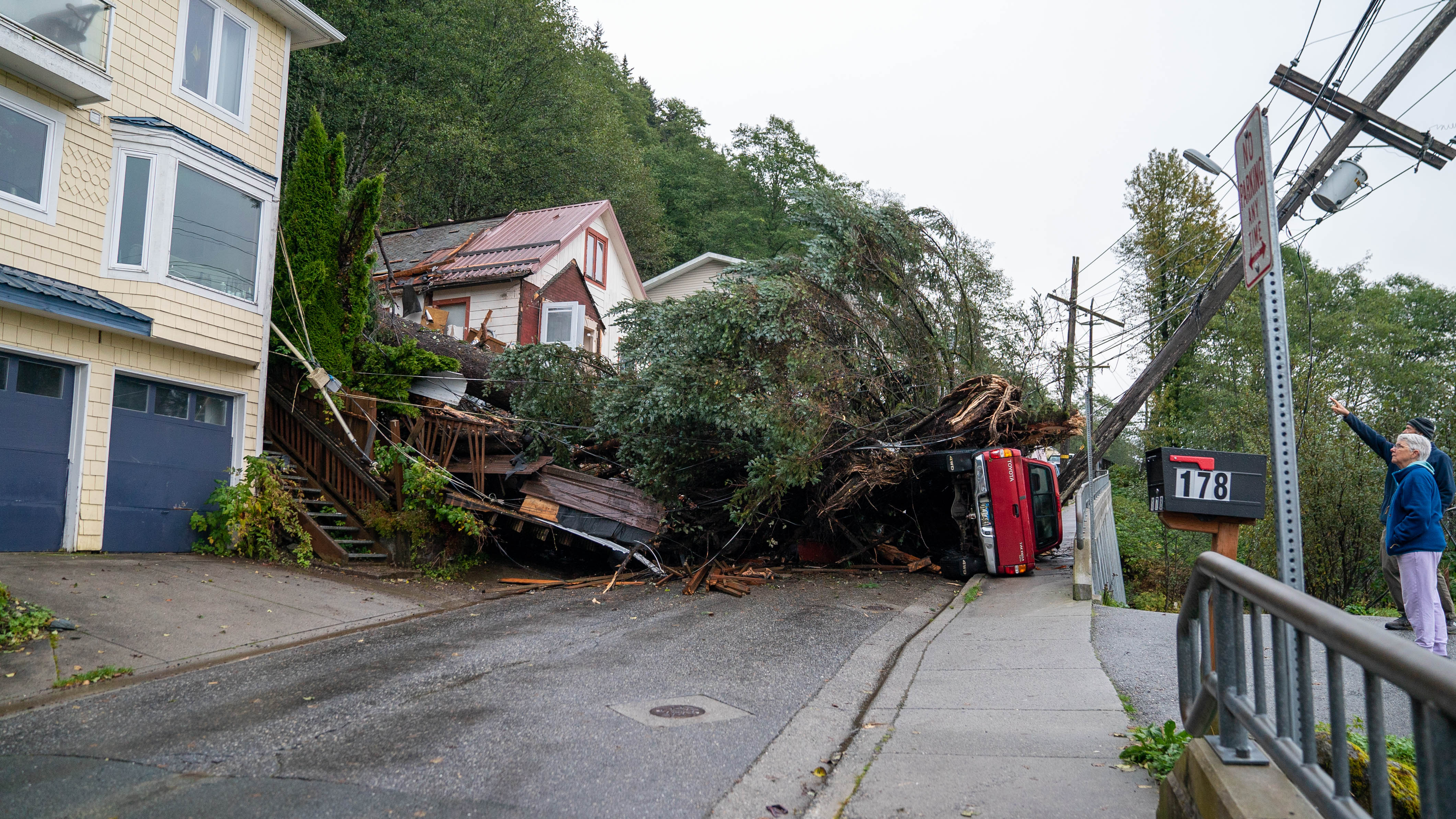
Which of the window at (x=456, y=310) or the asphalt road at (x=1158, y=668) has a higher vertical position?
the window at (x=456, y=310)

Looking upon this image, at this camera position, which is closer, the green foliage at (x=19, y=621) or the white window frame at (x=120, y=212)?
the green foliage at (x=19, y=621)

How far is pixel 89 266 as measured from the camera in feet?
35.1

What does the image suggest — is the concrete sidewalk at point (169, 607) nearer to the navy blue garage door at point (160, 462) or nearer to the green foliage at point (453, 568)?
the navy blue garage door at point (160, 462)

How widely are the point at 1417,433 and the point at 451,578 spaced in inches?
431

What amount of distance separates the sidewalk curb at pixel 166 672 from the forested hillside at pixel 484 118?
1593 cm

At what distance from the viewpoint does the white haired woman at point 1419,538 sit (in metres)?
5.99

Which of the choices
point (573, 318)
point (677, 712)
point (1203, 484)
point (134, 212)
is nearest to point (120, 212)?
point (134, 212)

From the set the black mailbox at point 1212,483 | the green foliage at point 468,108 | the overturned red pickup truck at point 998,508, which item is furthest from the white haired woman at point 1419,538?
the green foliage at point 468,108

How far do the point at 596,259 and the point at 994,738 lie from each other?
86.2ft

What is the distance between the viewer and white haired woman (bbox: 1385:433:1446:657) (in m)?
5.99

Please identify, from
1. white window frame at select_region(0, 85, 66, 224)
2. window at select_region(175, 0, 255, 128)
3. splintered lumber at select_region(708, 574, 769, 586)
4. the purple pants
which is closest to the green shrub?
splintered lumber at select_region(708, 574, 769, 586)

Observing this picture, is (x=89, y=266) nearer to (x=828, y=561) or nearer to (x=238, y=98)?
(x=238, y=98)

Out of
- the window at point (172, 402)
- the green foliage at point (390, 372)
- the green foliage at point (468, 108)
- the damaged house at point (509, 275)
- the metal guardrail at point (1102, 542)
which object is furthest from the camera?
the green foliage at point (468, 108)

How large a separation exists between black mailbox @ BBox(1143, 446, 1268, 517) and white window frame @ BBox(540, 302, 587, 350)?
70.7 ft
